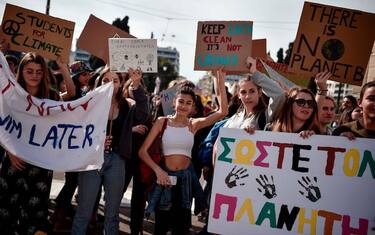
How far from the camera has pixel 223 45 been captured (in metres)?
4.05

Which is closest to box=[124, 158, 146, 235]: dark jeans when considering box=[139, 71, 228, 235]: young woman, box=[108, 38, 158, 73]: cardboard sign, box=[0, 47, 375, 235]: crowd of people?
box=[0, 47, 375, 235]: crowd of people

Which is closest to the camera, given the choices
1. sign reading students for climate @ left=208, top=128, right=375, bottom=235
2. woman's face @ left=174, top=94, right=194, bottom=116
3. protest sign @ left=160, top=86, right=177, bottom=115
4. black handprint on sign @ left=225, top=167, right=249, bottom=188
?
sign reading students for climate @ left=208, top=128, right=375, bottom=235

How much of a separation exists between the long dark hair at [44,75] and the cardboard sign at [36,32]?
55cm

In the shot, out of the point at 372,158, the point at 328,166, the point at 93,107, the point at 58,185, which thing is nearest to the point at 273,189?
the point at 328,166

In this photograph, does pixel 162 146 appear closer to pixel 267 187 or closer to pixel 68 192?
pixel 267 187

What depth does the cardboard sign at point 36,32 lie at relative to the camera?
432 centimetres

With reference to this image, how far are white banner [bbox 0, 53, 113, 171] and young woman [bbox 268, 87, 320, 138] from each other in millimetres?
1595

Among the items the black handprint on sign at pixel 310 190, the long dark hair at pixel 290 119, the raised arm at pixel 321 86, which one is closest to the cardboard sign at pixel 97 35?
the long dark hair at pixel 290 119

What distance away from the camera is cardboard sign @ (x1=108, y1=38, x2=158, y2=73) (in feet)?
12.9

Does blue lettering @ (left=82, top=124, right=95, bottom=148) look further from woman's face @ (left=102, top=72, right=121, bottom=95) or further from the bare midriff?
the bare midriff

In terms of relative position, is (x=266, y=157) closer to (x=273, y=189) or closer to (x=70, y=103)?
(x=273, y=189)

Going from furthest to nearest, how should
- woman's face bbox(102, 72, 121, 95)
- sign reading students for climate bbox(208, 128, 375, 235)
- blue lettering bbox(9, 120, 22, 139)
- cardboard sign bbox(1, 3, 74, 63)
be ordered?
1. cardboard sign bbox(1, 3, 74, 63)
2. woman's face bbox(102, 72, 121, 95)
3. blue lettering bbox(9, 120, 22, 139)
4. sign reading students for climate bbox(208, 128, 375, 235)

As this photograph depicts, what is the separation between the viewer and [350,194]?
2.94m

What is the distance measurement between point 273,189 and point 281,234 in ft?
1.14
